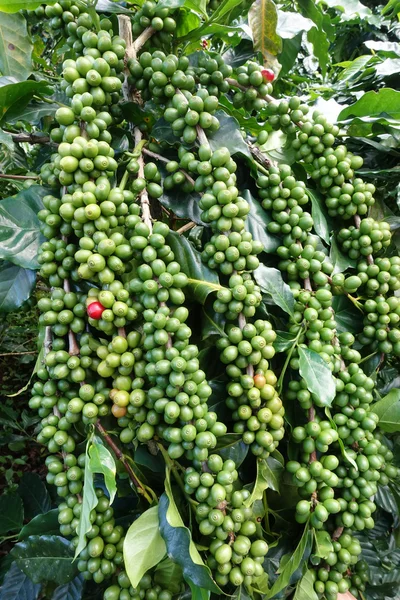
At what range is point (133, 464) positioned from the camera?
0.78 metres

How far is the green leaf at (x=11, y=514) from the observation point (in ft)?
4.32

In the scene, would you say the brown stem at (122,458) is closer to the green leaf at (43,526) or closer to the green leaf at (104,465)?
the green leaf at (104,465)

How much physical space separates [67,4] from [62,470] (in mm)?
899

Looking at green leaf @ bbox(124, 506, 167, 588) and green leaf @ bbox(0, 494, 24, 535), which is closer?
green leaf @ bbox(124, 506, 167, 588)

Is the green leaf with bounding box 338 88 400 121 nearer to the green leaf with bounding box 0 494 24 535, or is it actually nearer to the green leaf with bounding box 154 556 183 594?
the green leaf with bounding box 154 556 183 594

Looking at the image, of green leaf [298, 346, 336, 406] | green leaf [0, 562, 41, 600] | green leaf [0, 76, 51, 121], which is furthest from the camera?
green leaf [0, 562, 41, 600]

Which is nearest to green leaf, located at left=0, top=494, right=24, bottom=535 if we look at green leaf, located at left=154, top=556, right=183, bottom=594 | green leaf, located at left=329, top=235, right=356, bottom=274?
green leaf, located at left=154, top=556, right=183, bottom=594

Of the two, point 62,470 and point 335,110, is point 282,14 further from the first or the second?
point 62,470

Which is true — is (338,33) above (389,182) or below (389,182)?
above

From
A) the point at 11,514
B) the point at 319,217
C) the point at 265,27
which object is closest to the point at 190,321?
the point at 319,217

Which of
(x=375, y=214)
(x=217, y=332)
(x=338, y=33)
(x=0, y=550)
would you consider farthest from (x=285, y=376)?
(x=338, y=33)

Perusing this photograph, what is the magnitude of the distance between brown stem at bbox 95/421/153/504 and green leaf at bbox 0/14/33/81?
0.80 metres

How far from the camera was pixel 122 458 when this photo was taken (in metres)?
0.75

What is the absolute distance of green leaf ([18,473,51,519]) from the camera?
54.6 inches
